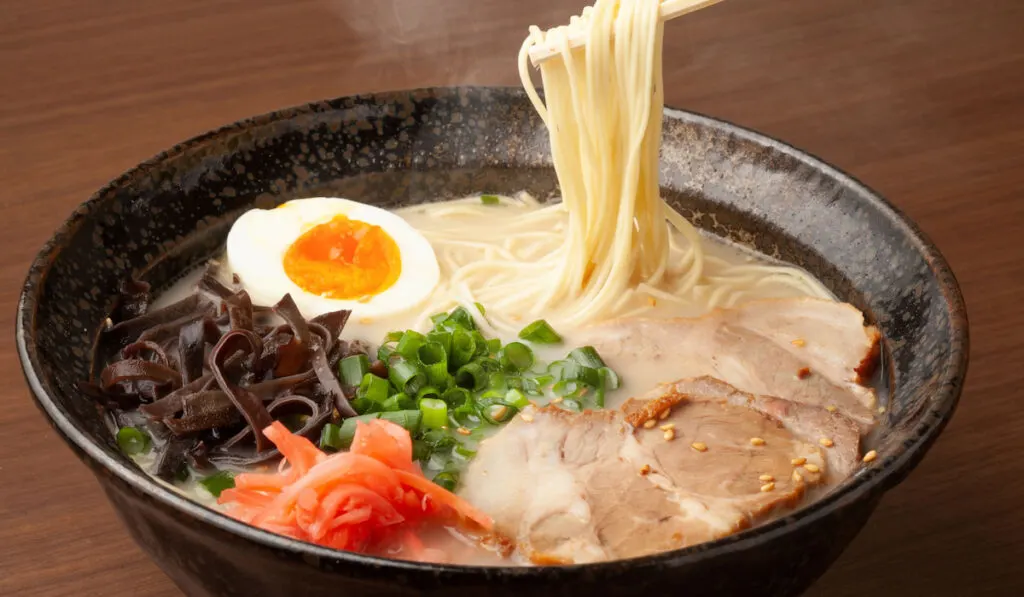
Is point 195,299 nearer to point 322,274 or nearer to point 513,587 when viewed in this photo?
point 322,274

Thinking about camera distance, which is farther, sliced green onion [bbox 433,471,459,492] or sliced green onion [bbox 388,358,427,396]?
sliced green onion [bbox 388,358,427,396]

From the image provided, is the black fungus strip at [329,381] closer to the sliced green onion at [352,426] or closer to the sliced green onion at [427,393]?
the sliced green onion at [352,426]

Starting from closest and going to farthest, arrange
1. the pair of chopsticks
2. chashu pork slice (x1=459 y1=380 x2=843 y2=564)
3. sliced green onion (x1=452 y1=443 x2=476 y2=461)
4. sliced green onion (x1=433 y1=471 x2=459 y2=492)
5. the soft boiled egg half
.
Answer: chashu pork slice (x1=459 y1=380 x2=843 y2=564), sliced green onion (x1=433 y1=471 x2=459 y2=492), sliced green onion (x1=452 y1=443 x2=476 y2=461), the pair of chopsticks, the soft boiled egg half

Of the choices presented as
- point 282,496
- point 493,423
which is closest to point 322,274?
point 493,423

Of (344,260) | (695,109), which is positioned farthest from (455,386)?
(695,109)

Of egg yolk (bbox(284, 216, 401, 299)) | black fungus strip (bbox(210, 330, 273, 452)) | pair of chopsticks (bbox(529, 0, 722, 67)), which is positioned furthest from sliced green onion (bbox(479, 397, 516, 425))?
pair of chopsticks (bbox(529, 0, 722, 67))

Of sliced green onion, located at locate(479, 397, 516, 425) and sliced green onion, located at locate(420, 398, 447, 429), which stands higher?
sliced green onion, located at locate(420, 398, 447, 429)

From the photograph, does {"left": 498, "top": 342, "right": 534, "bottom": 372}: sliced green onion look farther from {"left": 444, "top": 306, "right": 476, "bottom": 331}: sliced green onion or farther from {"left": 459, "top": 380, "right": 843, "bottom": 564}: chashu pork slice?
{"left": 459, "top": 380, "right": 843, "bottom": 564}: chashu pork slice
